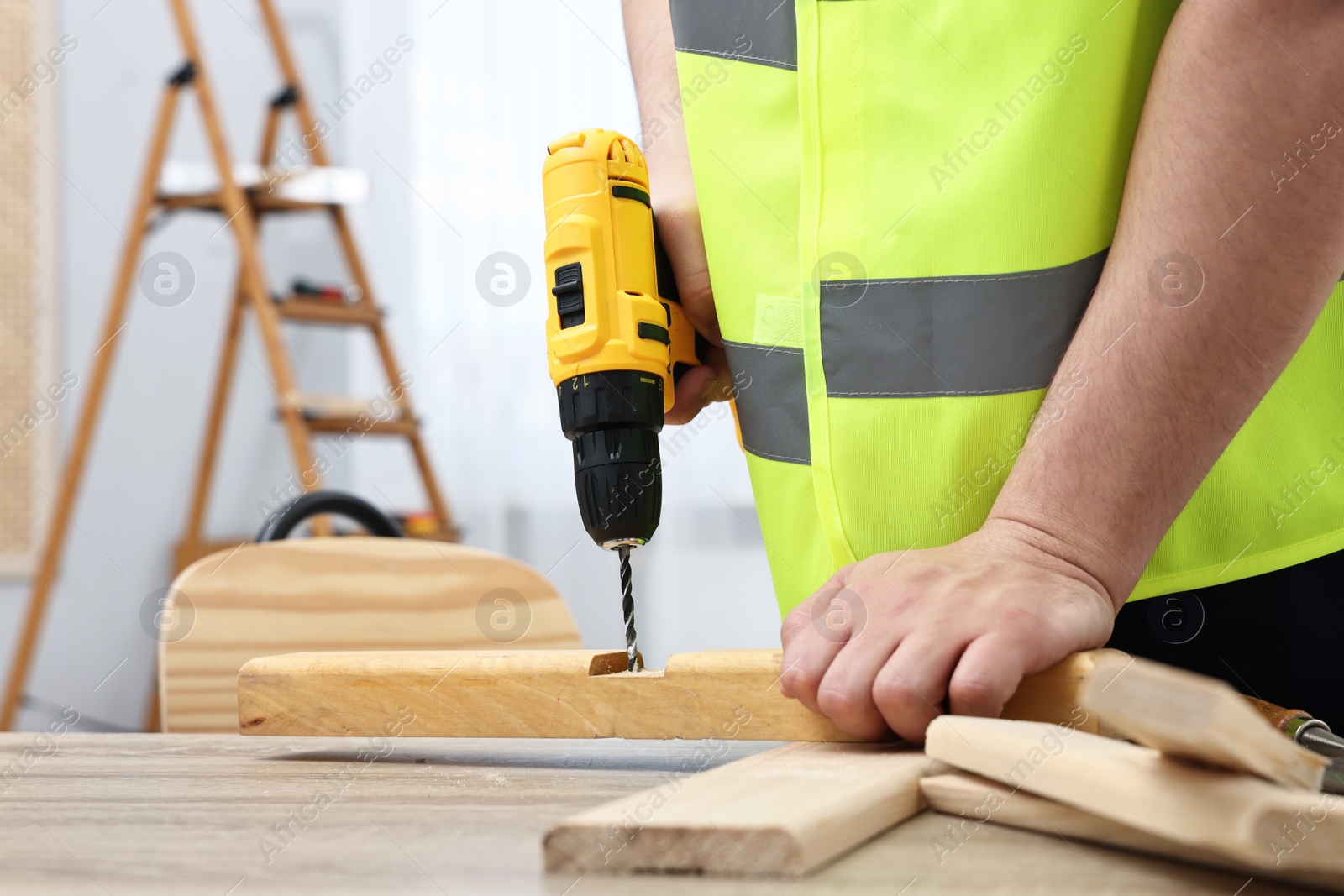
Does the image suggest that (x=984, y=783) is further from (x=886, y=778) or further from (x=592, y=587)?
(x=592, y=587)

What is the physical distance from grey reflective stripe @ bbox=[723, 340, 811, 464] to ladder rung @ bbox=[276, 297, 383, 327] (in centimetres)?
175

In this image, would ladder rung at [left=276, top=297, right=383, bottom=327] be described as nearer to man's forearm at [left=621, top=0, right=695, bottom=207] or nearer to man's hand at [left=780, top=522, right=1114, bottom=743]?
man's forearm at [left=621, top=0, right=695, bottom=207]

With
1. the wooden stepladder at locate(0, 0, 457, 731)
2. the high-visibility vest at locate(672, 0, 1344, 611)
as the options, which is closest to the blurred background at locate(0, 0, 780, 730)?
the wooden stepladder at locate(0, 0, 457, 731)

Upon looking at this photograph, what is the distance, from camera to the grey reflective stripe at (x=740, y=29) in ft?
2.64

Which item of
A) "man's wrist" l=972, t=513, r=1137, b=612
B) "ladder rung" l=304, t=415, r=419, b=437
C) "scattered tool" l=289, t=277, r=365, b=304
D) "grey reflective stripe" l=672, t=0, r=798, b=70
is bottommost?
"man's wrist" l=972, t=513, r=1137, b=612

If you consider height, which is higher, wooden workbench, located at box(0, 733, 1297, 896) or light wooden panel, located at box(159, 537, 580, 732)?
light wooden panel, located at box(159, 537, 580, 732)

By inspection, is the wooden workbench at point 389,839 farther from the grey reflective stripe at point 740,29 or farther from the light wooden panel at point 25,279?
the light wooden panel at point 25,279

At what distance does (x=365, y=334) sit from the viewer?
276 cm

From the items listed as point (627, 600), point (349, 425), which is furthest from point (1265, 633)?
point (349, 425)

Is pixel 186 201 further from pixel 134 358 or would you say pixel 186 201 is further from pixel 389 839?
pixel 389 839

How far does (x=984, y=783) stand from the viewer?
43 cm

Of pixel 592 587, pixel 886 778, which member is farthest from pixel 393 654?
pixel 592 587

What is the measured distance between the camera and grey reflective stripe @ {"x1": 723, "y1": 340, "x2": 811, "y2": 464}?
808 millimetres

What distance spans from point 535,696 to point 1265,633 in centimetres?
47
